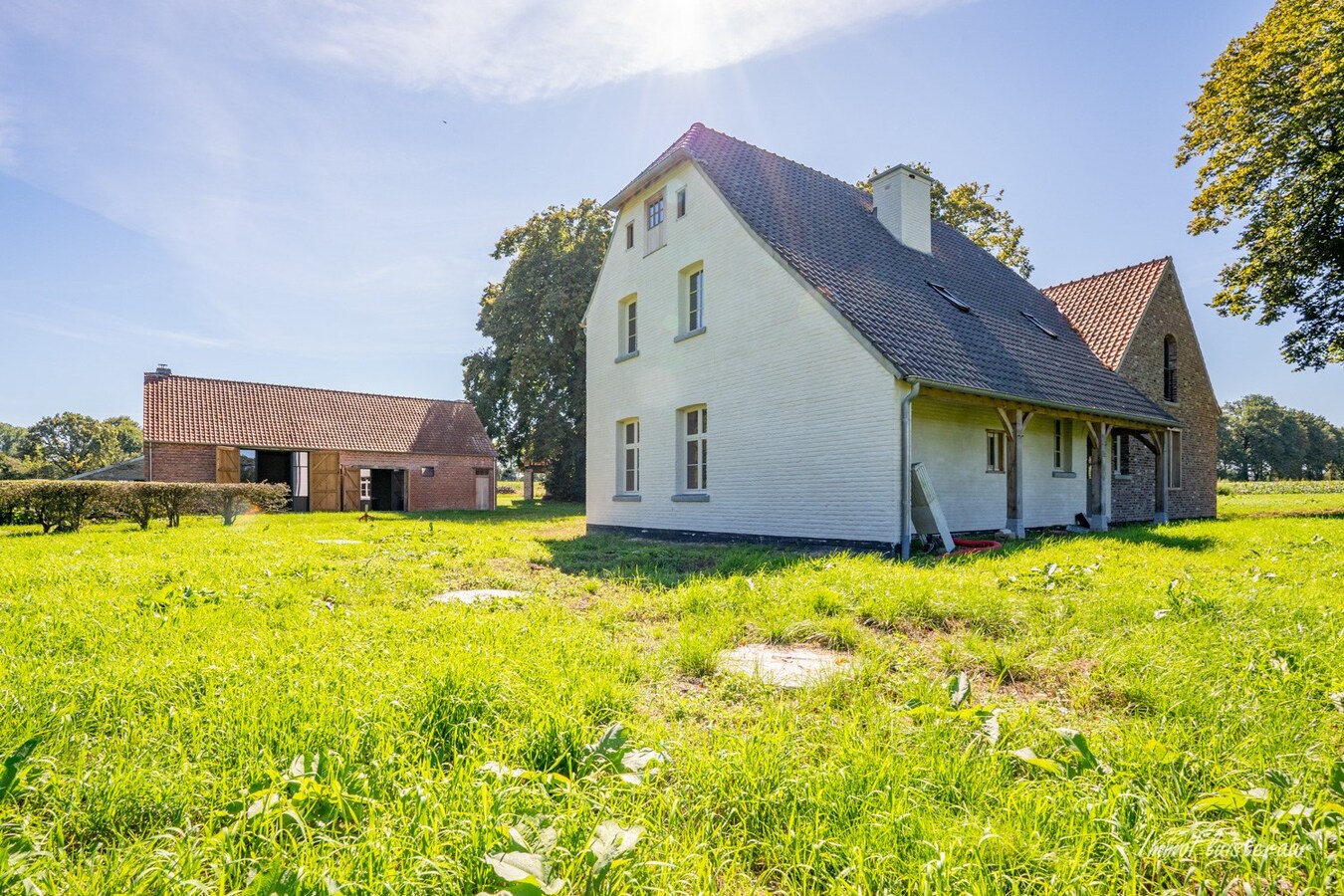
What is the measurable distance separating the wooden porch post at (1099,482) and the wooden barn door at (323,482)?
25945 millimetres

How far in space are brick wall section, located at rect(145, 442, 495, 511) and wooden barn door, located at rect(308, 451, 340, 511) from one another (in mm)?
517

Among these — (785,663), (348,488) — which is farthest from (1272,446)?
(785,663)

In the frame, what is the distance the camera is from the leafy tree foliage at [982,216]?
24.4 m

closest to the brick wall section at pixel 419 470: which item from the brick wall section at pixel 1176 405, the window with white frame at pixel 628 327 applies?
the window with white frame at pixel 628 327

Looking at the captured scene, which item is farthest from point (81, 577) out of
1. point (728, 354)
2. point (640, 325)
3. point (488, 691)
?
point (640, 325)

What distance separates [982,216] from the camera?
969 inches

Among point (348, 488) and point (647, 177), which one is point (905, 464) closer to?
point (647, 177)

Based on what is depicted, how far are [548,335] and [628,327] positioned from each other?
1517 centimetres

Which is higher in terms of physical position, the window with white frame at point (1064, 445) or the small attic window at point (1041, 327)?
the small attic window at point (1041, 327)

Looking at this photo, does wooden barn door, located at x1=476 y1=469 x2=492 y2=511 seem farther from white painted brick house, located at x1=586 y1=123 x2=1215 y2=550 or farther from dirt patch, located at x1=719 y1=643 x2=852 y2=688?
dirt patch, located at x1=719 y1=643 x2=852 y2=688

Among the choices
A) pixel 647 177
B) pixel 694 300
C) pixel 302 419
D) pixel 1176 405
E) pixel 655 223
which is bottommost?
pixel 1176 405

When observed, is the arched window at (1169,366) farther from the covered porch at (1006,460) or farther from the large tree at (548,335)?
the large tree at (548,335)

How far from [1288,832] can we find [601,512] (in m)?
13.2

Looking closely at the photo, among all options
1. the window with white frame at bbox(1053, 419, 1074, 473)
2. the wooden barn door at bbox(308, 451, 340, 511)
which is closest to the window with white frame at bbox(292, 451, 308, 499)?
the wooden barn door at bbox(308, 451, 340, 511)
